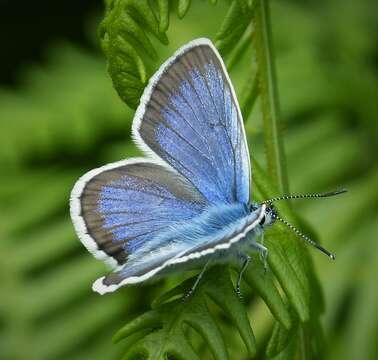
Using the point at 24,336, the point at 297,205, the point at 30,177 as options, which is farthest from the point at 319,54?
the point at 24,336

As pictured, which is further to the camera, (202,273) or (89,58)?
(89,58)

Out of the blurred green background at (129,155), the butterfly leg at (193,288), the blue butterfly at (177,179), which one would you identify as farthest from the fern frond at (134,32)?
the blurred green background at (129,155)

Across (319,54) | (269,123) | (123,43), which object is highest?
(123,43)

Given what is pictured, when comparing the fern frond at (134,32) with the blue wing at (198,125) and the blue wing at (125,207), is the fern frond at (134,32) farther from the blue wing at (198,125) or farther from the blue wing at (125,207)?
the blue wing at (125,207)

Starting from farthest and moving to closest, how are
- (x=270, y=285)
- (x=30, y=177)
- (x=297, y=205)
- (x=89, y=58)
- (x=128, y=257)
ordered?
(x=89, y=58)
(x=30, y=177)
(x=297, y=205)
(x=128, y=257)
(x=270, y=285)

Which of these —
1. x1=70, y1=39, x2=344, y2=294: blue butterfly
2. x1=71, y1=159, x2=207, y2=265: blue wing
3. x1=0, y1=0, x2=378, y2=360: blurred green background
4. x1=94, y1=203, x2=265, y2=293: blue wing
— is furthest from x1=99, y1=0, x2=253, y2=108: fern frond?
x1=0, y1=0, x2=378, y2=360: blurred green background

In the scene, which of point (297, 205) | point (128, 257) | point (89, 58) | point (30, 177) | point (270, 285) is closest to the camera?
point (270, 285)

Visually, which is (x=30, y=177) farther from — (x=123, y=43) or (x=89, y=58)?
(x=123, y=43)

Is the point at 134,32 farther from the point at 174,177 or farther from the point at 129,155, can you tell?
the point at 129,155
